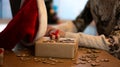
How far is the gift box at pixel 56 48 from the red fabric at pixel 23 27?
0.20 feet

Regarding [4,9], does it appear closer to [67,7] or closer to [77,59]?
[67,7]

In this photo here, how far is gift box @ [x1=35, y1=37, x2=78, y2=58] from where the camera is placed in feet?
3.26

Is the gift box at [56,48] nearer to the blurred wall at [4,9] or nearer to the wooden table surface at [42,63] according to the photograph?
the wooden table surface at [42,63]

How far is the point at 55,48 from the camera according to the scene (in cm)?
100

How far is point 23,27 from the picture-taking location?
103 centimetres

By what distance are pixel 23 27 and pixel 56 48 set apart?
6.5 inches

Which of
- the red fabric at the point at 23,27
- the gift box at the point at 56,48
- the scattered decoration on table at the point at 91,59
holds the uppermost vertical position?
the red fabric at the point at 23,27

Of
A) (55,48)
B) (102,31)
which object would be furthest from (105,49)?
(102,31)

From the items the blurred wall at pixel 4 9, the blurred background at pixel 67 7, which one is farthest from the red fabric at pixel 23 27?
the blurred background at pixel 67 7

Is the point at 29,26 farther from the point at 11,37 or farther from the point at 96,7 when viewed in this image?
the point at 96,7

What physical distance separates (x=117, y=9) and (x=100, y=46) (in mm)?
282

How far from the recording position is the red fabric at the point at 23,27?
1033 millimetres

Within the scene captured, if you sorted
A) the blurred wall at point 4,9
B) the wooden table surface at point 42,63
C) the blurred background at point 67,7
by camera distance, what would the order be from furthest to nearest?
the blurred background at point 67,7 → the blurred wall at point 4,9 → the wooden table surface at point 42,63

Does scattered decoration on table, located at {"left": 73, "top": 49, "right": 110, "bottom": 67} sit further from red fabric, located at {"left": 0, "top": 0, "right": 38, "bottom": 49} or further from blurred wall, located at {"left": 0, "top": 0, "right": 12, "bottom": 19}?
blurred wall, located at {"left": 0, "top": 0, "right": 12, "bottom": 19}
